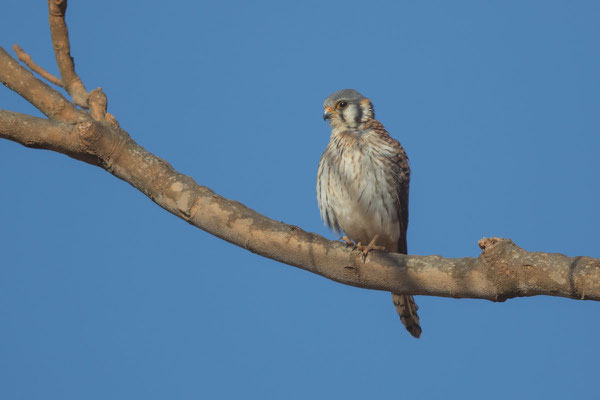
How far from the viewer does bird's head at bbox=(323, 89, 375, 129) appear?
6496mm

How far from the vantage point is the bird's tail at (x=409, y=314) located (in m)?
5.87

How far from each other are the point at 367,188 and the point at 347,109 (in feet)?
3.44

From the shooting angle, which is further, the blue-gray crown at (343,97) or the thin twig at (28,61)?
the blue-gray crown at (343,97)

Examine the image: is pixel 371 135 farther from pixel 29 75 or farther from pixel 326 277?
pixel 29 75

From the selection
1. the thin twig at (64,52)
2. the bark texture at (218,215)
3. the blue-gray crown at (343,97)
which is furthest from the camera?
the blue-gray crown at (343,97)

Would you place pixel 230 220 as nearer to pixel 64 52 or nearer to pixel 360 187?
pixel 64 52

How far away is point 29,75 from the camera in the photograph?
4.28 meters

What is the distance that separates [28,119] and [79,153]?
34 cm

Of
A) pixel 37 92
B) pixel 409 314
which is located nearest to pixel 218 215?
pixel 37 92

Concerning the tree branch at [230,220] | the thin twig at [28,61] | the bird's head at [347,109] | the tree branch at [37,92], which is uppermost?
the bird's head at [347,109]

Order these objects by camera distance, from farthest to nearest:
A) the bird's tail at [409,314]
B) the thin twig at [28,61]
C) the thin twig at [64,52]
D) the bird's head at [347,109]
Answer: the bird's head at [347,109], the bird's tail at [409,314], the thin twig at [28,61], the thin twig at [64,52]

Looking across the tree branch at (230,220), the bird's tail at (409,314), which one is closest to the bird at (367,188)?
the bird's tail at (409,314)

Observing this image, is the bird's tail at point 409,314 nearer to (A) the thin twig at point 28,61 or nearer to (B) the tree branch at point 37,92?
(B) the tree branch at point 37,92

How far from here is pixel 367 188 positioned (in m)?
5.87
